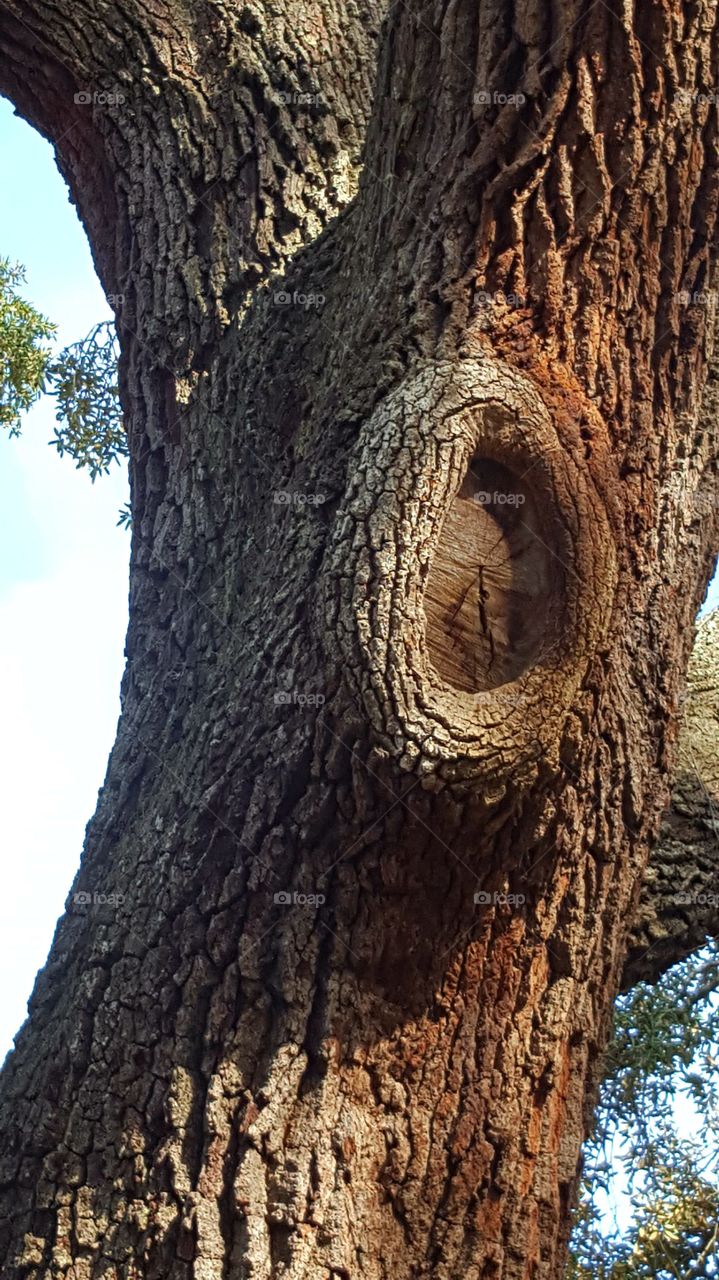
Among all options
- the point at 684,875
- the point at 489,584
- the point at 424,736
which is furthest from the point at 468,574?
the point at 684,875

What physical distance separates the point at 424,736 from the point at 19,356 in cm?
684

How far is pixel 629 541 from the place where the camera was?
10.5 ft

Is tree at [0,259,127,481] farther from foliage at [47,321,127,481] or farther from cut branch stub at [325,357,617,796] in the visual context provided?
cut branch stub at [325,357,617,796]

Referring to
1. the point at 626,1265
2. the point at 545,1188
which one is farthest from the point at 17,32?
the point at 626,1265

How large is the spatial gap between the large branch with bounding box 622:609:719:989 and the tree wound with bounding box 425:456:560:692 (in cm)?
115

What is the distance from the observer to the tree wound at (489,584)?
2.88 meters

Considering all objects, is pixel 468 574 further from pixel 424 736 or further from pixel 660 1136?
pixel 660 1136

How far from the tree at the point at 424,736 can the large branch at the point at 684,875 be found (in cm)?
38

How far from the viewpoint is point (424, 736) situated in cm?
272

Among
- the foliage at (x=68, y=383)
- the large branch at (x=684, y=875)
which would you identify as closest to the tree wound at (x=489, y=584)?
the large branch at (x=684, y=875)

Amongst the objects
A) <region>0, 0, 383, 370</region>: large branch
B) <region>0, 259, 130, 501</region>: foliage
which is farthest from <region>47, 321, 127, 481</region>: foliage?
<region>0, 0, 383, 370</region>: large branch

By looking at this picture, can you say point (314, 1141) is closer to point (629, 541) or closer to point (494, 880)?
point (494, 880)

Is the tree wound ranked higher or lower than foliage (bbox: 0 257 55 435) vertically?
lower

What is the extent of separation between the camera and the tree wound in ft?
9.43
